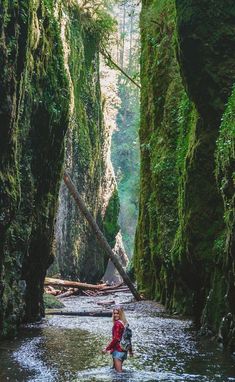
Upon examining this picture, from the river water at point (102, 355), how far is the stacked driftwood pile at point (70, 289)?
34.6ft

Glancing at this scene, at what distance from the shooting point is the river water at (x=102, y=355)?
28.2ft

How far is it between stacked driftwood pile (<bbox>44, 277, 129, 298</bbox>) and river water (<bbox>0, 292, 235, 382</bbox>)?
10.5 meters

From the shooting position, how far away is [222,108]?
44.1 feet

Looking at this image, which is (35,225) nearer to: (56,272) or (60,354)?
(60,354)

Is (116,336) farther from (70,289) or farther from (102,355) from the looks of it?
(70,289)

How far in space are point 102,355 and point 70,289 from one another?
1782cm

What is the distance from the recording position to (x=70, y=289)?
28.1 meters

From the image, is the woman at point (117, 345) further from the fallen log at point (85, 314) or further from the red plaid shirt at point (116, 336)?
the fallen log at point (85, 314)

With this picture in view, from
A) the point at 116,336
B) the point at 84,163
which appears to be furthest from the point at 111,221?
the point at 116,336

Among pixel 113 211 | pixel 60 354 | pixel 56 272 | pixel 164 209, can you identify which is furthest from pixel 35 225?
pixel 113 211

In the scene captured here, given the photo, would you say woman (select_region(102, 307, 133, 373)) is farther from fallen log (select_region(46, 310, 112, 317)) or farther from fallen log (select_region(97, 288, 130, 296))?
fallen log (select_region(97, 288, 130, 296))

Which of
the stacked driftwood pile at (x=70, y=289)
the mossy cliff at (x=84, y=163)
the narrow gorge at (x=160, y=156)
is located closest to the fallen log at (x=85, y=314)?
the narrow gorge at (x=160, y=156)

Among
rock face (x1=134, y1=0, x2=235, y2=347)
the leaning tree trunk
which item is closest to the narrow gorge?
rock face (x1=134, y1=0, x2=235, y2=347)

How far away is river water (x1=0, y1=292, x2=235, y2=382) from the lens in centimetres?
861
